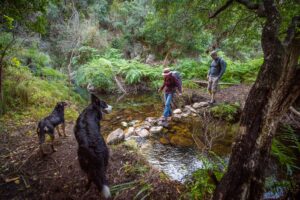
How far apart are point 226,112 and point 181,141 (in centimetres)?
227

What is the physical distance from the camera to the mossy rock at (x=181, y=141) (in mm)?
5501

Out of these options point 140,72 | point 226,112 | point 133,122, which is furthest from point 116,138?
point 140,72

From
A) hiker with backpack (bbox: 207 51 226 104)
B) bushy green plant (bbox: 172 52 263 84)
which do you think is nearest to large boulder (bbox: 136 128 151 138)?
hiker with backpack (bbox: 207 51 226 104)

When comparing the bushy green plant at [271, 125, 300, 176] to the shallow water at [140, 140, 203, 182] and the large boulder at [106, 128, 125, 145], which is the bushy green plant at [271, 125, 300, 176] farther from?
the large boulder at [106, 128, 125, 145]

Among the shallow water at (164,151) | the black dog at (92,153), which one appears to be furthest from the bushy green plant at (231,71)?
the black dog at (92,153)

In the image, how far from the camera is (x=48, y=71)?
29.4 ft

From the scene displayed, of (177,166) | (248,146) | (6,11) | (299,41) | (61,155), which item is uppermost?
(6,11)

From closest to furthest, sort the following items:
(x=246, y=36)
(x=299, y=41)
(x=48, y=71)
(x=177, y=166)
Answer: (x=299, y=41), (x=177, y=166), (x=246, y=36), (x=48, y=71)

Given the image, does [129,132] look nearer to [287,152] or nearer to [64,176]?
[64,176]

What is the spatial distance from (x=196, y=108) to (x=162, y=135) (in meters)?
2.52

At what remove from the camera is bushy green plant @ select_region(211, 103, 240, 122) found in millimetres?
6793

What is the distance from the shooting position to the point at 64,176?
3406 mm

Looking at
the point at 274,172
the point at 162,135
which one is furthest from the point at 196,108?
the point at 274,172

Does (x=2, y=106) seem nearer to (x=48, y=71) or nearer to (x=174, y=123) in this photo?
(x=48, y=71)
